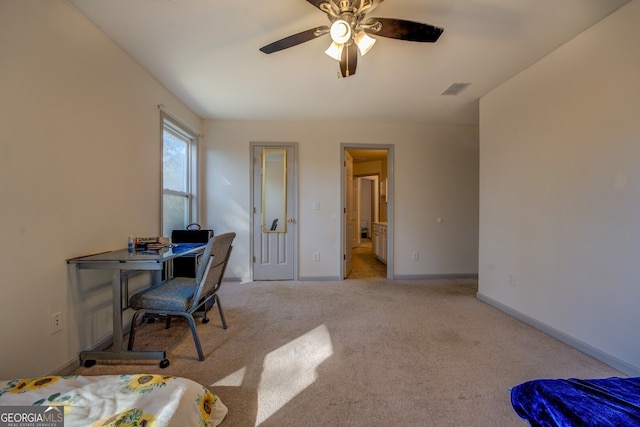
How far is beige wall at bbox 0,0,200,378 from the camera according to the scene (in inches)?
52.7

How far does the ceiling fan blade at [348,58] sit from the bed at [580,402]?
1.98m

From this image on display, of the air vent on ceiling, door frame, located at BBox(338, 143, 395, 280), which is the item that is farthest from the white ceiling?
door frame, located at BBox(338, 143, 395, 280)

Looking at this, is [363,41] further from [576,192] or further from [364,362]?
[364,362]

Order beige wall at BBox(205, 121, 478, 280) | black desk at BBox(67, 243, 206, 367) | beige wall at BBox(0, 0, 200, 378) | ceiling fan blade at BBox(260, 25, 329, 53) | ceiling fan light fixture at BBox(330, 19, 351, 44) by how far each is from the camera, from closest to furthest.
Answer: beige wall at BBox(0, 0, 200, 378) → ceiling fan light fixture at BBox(330, 19, 351, 44) → ceiling fan blade at BBox(260, 25, 329, 53) → black desk at BBox(67, 243, 206, 367) → beige wall at BBox(205, 121, 478, 280)

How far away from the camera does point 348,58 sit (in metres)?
1.73

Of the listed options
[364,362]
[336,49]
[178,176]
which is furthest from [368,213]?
[336,49]

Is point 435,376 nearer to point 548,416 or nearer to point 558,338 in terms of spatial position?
point 548,416

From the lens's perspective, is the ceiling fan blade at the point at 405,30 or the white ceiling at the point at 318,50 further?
the white ceiling at the point at 318,50

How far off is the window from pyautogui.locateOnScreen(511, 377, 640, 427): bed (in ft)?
10.5

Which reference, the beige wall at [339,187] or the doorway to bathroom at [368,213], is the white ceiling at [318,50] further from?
the doorway to bathroom at [368,213]

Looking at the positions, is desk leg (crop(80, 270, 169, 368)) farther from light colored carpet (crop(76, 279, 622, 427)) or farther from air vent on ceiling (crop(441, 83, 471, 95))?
air vent on ceiling (crop(441, 83, 471, 95))

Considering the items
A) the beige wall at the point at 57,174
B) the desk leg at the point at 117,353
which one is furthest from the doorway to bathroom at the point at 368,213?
the beige wall at the point at 57,174

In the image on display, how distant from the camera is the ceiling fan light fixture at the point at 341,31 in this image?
4.73 ft

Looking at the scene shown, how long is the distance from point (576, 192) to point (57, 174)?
12.1ft
